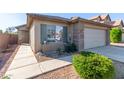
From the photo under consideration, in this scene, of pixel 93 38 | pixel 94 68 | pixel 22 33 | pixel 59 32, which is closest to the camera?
pixel 94 68

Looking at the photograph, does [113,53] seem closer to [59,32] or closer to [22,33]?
[59,32]

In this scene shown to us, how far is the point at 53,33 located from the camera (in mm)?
11086

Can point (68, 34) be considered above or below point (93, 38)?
above

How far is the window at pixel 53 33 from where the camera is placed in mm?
10586

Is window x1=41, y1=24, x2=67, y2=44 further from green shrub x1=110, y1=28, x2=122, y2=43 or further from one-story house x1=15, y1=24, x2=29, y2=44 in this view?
green shrub x1=110, y1=28, x2=122, y2=43

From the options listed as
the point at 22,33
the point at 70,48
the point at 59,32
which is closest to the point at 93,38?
the point at 70,48

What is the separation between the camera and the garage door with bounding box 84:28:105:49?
489 inches

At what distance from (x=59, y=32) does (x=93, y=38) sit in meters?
3.86

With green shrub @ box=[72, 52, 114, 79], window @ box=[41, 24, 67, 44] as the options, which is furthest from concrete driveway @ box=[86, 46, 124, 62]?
green shrub @ box=[72, 52, 114, 79]
